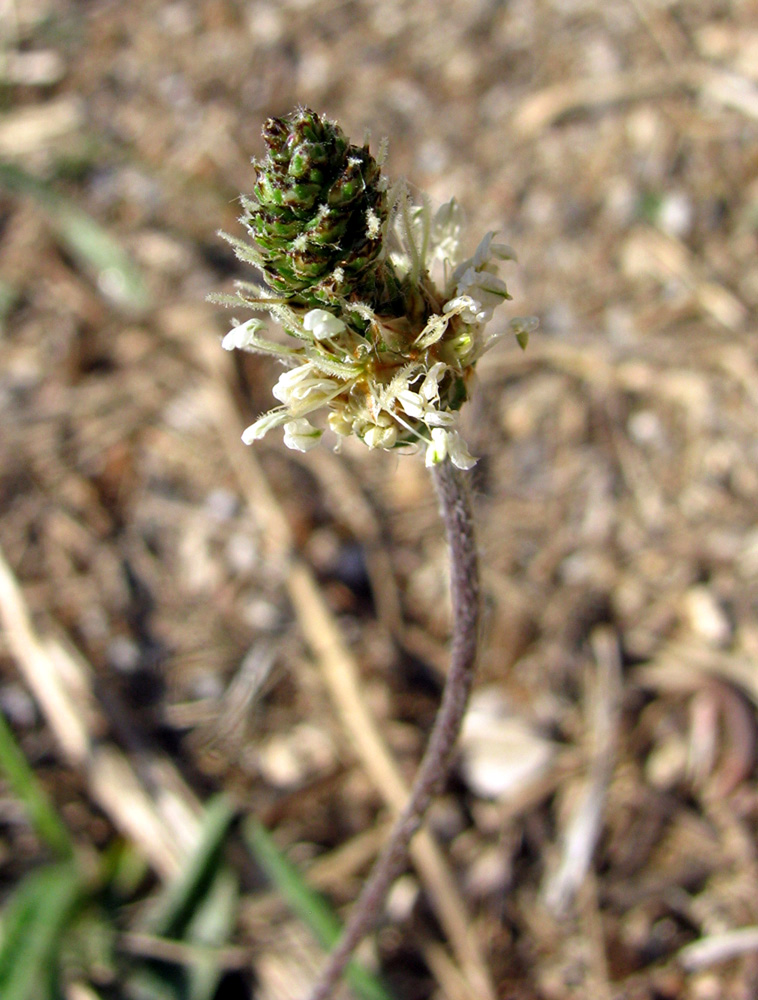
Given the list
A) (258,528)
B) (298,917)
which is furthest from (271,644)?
(298,917)

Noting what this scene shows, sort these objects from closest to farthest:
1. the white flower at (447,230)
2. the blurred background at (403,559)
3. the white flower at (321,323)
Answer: the white flower at (321,323)
the white flower at (447,230)
the blurred background at (403,559)

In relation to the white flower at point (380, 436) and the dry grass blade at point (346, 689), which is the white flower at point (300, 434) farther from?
the dry grass blade at point (346, 689)

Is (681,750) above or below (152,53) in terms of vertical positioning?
below

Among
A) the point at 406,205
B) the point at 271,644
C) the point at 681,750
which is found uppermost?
the point at 406,205

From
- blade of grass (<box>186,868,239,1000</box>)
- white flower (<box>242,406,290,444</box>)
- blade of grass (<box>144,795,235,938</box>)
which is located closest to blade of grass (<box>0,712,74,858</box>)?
blade of grass (<box>144,795,235,938</box>)

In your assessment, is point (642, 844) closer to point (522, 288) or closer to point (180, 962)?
point (180, 962)

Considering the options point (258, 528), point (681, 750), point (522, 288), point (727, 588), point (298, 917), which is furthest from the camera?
point (522, 288)

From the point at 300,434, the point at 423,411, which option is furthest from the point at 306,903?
the point at 423,411

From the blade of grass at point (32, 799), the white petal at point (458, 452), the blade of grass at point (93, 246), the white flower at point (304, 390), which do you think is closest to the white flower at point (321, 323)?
the white flower at point (304, 390)
